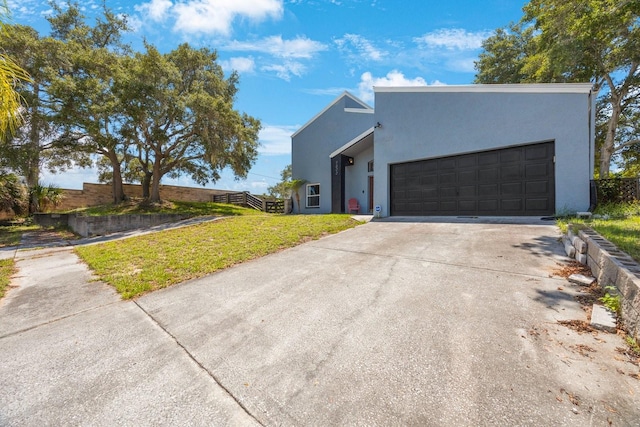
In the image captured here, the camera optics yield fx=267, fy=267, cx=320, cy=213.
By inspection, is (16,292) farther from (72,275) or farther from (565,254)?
(565,254)

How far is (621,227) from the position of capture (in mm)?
4738

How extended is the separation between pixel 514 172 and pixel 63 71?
18756mm

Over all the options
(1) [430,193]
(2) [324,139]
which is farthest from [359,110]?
(1) [430,193]

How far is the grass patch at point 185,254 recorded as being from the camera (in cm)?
465

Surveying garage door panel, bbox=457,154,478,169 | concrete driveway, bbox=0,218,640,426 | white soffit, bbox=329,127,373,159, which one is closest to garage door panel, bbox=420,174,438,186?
garage door panel, bbox=457,154,478,169

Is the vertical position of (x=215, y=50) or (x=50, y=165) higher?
(x=215, y=50)

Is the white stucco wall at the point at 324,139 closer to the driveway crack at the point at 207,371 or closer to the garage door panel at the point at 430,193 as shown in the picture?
the garage door panel at the point at 430,193

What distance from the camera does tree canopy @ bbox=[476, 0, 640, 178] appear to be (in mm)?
8938

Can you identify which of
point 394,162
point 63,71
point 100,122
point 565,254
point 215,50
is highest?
point 215,50

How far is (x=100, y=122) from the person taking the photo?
11.1 m

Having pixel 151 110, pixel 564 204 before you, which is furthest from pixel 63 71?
pixel 564 204

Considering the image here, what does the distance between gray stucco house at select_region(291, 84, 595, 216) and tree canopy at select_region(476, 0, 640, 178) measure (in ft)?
9.43

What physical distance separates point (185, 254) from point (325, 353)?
16.0ft

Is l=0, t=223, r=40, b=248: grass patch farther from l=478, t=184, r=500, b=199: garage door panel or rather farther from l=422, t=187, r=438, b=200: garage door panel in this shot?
l=478, t=184, r=500, b=199: garage door panel
